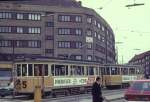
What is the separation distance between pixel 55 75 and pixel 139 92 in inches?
847

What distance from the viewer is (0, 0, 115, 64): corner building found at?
106 metres

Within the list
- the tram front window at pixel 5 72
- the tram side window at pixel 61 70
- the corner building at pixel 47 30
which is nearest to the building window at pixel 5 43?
the corner building at pixel 47 30

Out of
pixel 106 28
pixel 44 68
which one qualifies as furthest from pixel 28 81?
pixel 106 28

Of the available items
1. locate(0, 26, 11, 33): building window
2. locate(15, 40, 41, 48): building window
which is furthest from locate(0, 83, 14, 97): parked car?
locate(15, 40, 41, 48): building window

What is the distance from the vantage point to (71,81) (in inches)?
1764

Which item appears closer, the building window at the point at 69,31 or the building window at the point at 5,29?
the building window at the point at 5,29

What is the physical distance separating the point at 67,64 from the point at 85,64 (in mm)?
4109

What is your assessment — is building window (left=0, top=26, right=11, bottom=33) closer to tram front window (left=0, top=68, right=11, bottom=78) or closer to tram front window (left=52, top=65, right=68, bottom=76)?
tram front window (left=0, top=68, right=11, bottom=78)

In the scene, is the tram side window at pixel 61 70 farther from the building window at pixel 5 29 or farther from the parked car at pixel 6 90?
the building window at pixel 5 29

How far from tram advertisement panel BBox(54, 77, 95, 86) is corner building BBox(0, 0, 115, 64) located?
2178 inches

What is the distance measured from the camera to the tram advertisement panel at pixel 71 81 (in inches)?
1674

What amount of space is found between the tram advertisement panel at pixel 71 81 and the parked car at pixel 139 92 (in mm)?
21021

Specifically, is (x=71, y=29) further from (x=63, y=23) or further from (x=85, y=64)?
(x=85, y=64)

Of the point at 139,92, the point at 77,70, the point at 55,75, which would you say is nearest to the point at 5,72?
the point at 77,70
